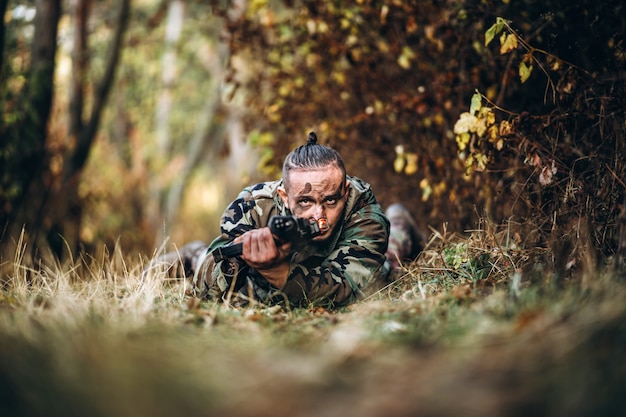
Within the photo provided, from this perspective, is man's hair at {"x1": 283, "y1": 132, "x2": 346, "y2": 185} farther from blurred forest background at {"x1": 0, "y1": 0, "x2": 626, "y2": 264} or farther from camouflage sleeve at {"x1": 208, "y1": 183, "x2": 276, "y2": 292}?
blurred forest background at {"x1": 0, "y1": 0, "x2": 626, "y2": 264}

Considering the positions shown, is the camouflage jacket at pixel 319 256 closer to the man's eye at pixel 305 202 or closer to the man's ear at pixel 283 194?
the man's ear at pixel 283 194

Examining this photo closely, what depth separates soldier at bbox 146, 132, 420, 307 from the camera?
3.11 meters

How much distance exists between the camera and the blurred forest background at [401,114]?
333 cm

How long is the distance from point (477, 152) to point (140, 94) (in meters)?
12.5

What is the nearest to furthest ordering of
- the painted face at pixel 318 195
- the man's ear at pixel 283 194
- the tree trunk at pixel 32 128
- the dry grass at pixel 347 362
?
the dry grass at pixel 347 362, the painted face at pixel 318 195, the man's ear at pixel 283 194, the tree trunk at pixel 32 128

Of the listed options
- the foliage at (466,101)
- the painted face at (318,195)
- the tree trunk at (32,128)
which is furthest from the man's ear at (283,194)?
the tree trunk at (32,128)

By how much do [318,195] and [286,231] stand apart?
0.40m

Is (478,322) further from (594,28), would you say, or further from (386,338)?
(594,28)

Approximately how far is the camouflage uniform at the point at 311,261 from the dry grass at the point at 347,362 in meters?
0.73

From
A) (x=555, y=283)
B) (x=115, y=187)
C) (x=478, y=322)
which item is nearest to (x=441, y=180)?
(x=555, y=283)

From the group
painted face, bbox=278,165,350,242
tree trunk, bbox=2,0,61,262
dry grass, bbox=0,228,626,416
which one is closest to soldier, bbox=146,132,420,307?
painted face, bbox=278,165,350,242

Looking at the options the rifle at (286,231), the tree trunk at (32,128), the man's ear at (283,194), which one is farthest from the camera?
the tree trunk at (32,128)

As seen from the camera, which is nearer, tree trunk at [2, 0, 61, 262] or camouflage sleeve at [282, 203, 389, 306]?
camouflage sleeve at [282, 203, 389, 306]

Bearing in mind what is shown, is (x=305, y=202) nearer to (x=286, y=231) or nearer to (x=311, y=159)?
(x=311, y=159)
